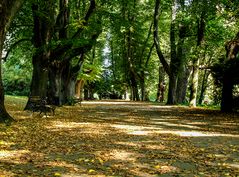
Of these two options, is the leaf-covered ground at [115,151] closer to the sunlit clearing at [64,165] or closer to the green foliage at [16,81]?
the sunlit clearing at [64,165]

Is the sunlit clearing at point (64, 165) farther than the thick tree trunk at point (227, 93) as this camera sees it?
No

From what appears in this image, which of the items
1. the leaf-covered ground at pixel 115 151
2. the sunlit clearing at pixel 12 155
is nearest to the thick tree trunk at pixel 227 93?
the leaf-covered ground at pixel 115 151

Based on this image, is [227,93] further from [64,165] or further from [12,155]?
[64,165]

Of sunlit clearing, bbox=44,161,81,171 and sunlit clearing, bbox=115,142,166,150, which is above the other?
sunlit clearing, bbox=115,142,166,150

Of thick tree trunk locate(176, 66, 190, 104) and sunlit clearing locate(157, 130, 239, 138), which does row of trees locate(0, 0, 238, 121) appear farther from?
sunlit clearing locate(157, 130, 239, 138)

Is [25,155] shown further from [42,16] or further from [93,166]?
[42,16]

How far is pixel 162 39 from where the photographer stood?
2056 inches

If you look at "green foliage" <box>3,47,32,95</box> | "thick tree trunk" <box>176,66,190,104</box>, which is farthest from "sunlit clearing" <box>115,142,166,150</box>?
"green foliage" <box>3,47,32,95</box>

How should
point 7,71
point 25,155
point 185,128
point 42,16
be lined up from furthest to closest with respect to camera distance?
1. point 7,71
2. point 42,16
3. point 185,128
4. point 25,155

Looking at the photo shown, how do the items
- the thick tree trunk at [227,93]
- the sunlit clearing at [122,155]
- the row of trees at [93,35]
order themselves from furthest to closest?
the thick tree trunk at [227,93]
the row of trees at [93,35]
the sunlit clearing at [122,155]

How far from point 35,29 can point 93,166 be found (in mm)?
15524

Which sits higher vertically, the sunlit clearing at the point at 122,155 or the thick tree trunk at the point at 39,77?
the thick tree trunk at the point at 39,77

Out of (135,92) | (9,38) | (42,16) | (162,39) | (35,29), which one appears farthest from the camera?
(135,92)

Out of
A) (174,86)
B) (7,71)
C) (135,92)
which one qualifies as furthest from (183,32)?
(7,71)
